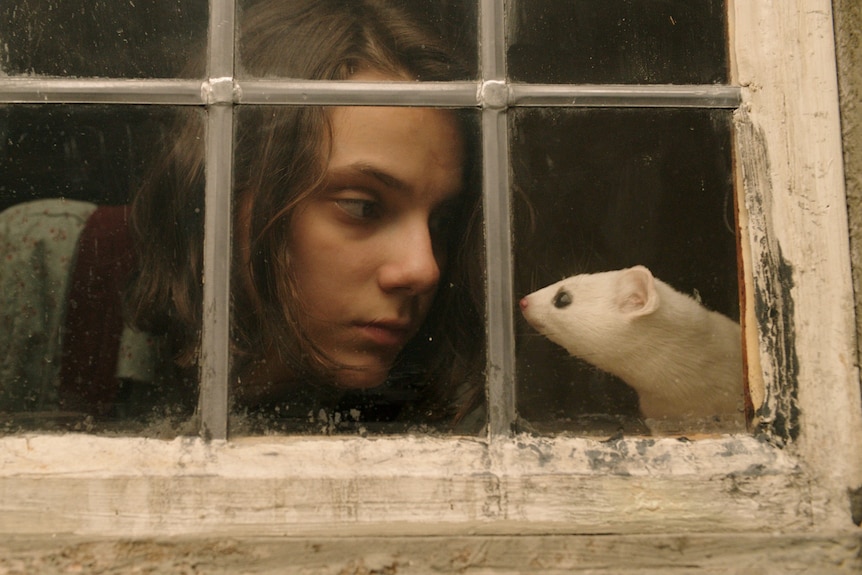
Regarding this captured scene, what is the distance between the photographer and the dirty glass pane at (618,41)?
3.17 feet

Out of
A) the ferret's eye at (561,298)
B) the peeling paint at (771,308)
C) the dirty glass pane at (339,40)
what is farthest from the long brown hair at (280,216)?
the peeling paint at (771,308)

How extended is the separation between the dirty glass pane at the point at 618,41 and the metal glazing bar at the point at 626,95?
1 cm

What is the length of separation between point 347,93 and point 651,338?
538 millimetres

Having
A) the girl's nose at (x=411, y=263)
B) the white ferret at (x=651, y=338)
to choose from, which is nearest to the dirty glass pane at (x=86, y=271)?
the girl's nose at (x=411, y=263)

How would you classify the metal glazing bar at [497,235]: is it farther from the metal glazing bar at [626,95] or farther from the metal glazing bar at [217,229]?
the metal glazing bar at [217,229]

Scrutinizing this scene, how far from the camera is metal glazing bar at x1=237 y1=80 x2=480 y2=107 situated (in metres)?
0.93

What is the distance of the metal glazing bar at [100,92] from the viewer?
3.07 ft

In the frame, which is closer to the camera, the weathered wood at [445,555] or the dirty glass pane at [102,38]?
the weathered wood at [445,555]

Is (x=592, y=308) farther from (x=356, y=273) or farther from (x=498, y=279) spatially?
(x=356, y=273)

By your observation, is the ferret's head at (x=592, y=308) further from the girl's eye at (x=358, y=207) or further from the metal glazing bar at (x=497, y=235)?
the girl's eye at (x=358, y=207)

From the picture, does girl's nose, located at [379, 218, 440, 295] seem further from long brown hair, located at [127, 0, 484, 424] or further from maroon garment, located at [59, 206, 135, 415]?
maroon garment, located at [59, 206, 135, 415]

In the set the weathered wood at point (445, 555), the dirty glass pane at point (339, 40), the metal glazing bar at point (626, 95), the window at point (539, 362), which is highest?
the dirty glass pane at point (339, 40)

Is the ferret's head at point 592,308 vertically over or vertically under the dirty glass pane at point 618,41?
under

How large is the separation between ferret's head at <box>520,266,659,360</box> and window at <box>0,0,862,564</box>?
0.12 feet
